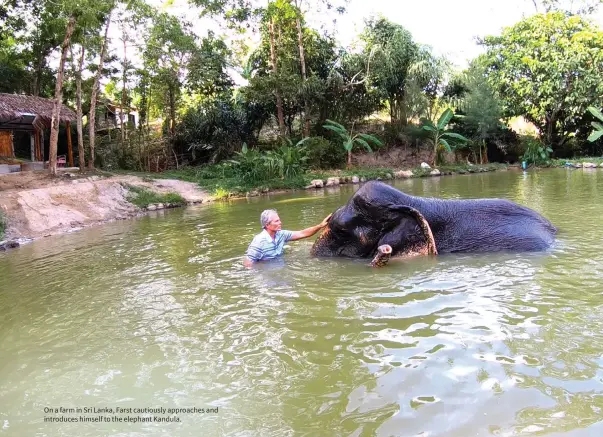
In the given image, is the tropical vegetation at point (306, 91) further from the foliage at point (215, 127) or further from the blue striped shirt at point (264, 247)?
the blue striped shirt at point (264, 247)

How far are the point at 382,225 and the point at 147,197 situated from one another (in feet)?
40.8

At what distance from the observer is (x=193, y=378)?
354 centimetres

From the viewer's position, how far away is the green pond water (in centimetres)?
295

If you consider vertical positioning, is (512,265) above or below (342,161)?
below

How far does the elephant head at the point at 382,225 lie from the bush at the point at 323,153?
17.5 meters

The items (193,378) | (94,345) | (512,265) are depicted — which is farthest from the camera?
(512,265)

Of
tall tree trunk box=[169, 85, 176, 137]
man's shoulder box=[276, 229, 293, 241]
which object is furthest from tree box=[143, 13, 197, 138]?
man's shoulder box=[276, 229, 293, 241]

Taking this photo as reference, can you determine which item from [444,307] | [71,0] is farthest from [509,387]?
[71,0]

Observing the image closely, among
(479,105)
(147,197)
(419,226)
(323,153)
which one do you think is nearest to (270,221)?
(419,226)

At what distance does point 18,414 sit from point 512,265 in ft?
16.1

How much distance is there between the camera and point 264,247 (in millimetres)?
6715

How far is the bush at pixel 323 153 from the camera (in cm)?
2473

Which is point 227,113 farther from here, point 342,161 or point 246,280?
point 246,280

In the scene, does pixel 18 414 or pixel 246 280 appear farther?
pixel 246 280
